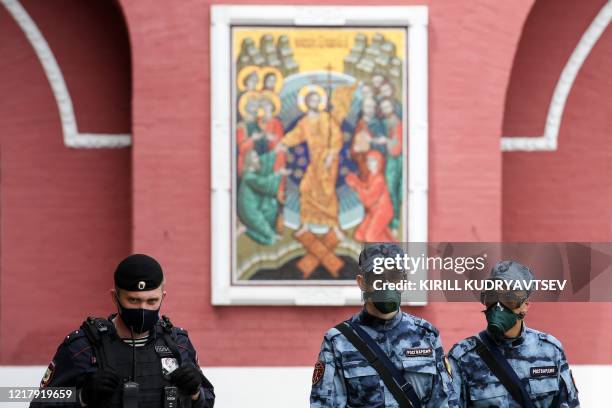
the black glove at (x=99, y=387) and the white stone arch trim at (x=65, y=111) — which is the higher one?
the white stone arch trim at (x=65, y=111)

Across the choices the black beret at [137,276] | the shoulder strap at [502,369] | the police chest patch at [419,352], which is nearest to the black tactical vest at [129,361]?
the black beret at [137,276]

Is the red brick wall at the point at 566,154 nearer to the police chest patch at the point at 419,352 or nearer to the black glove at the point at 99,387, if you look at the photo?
the police chest patch at the point at 419,352

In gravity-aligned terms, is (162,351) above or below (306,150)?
below

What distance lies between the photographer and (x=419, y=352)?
16.9 feet

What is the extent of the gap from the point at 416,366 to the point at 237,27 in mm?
5279

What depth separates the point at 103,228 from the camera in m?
10.7

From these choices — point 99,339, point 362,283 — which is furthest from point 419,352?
point 99,339

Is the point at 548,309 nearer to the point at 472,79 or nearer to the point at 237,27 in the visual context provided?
the point at 472,79

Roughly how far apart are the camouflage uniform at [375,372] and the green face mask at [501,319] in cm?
43

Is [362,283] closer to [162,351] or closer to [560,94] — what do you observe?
[162,351]

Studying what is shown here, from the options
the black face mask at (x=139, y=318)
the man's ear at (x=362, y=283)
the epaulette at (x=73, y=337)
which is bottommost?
the epaulette at (x=73, y=337)

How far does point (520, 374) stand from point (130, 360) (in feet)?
5.69

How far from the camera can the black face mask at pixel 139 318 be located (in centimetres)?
492

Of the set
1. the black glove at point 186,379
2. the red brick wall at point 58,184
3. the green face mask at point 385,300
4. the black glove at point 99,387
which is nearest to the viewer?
the black glove at point 99,387
